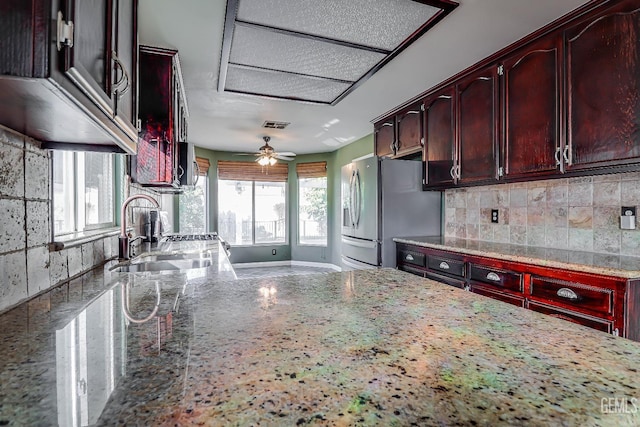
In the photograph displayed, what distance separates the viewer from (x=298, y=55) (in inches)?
90.7

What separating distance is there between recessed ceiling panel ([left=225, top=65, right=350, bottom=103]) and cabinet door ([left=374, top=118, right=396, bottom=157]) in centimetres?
97

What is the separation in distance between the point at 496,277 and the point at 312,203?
4.88 metres

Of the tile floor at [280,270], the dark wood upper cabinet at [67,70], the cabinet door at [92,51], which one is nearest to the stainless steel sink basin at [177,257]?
the dark wood upper cabinet at [67,70]

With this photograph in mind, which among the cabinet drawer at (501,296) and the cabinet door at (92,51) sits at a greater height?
the cabinet door at (92,51)

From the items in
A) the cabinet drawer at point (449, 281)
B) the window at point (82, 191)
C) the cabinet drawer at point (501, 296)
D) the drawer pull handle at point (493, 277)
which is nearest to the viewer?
the window at point (82, 191)

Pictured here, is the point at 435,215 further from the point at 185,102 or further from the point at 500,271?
the point at 185,102

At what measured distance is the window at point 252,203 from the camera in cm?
654

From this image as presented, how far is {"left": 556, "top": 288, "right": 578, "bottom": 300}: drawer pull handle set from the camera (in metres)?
1.75

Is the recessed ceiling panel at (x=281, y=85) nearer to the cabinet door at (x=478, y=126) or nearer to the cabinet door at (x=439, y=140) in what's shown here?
the cabinet door at (x=439, y=140)

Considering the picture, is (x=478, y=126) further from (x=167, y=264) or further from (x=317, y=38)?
(x=167, y=264)

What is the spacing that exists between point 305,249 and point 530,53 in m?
5.28

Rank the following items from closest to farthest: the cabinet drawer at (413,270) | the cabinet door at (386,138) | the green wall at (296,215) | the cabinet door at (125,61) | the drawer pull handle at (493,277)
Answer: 1. the cabinet door at (125,61)
2. the drawer pull handle at (493,277)
3. the cabinet drawer at (413,270)
4. the cabinet door at (386,138)
5. the green wall at (296,215)

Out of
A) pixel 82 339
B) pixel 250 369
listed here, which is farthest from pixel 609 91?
pixel 82 339

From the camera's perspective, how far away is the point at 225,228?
21.5 ft
